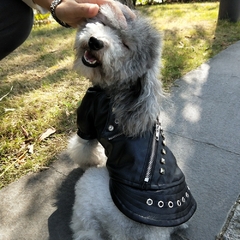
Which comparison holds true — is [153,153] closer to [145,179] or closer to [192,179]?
[145,179]

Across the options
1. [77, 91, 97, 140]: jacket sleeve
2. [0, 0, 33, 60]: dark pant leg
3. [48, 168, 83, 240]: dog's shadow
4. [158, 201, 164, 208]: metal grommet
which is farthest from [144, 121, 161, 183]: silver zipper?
[0, 0, 33, 60]: dark pant leg

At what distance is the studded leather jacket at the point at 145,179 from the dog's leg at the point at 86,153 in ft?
1.36

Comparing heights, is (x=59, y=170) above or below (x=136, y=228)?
below

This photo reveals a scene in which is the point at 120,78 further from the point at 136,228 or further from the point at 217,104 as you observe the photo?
the point at 217,104

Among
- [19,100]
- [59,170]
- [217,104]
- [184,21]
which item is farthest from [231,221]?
[184,21]

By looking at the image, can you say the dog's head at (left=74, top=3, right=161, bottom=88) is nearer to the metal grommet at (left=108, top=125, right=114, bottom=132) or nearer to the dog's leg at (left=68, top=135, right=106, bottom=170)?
the metal grommet at (left=108, top=125, right=114, bottom=132)

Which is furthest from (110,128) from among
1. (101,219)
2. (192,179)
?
(192,179)

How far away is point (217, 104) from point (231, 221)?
73.2 inches

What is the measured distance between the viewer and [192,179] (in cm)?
238

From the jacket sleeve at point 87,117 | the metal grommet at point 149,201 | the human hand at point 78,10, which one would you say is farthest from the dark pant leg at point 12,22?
the metal grommet at point 149,201

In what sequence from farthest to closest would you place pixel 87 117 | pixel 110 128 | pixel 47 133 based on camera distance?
pixel 47 133 → pixel 87 117 → pixel 110 128

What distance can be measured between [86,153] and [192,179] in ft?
2.88

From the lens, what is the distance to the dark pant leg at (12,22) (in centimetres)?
222

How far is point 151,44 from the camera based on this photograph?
1748 millimetres
